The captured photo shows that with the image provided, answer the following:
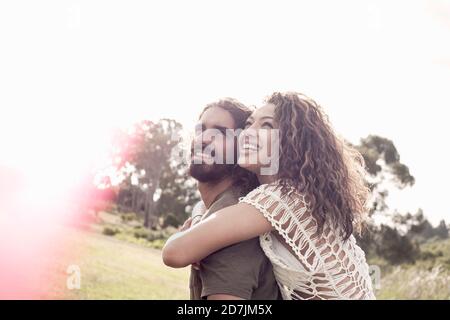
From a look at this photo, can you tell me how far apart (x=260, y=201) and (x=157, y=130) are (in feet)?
117

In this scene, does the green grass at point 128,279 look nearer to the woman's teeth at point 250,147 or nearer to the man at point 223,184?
the man at point 223,184

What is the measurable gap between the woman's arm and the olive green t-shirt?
0.07 m

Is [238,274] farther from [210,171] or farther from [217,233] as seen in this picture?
[210,171]

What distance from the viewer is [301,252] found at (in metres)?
3.12

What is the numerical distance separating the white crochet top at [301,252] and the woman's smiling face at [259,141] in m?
0.22

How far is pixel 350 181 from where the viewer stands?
3.51 metres

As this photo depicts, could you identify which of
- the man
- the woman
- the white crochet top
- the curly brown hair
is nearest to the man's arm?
the man

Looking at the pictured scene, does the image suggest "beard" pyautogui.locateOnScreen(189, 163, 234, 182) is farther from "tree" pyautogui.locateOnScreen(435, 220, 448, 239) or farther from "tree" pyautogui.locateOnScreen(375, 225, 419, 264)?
"tree" pyautogui.locateOnScreen(435, 220, 448, 239)

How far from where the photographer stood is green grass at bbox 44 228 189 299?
482 inches

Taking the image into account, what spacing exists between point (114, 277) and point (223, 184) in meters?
11.6

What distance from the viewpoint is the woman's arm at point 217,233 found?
292 centimetres

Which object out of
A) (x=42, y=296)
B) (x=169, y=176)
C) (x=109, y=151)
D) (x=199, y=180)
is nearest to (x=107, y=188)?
(x=109, y=151)

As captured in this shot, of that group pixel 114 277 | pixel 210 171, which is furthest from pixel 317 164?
pixel 114 277
